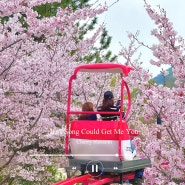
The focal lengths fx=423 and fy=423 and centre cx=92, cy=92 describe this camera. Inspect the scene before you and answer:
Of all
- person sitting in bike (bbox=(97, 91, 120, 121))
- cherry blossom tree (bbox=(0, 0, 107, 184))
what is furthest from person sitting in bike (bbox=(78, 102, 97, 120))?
cherry blossom tree (bbox=(0, 0, 107, 184))

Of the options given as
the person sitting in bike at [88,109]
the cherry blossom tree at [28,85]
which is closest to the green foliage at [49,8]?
the cherry blossom tree at [28,85]

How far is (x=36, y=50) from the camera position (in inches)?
327

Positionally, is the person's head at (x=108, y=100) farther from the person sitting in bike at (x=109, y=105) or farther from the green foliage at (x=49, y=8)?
the green foliage at (x=49, y=8)

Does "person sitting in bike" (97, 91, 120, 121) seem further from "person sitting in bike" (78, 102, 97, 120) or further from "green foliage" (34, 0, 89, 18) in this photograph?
"green foliage" (34, 0, 89, 18)

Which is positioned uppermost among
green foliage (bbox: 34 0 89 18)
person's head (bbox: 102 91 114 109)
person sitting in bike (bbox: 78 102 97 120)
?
green foliage (bbox: 34 0 89 18)

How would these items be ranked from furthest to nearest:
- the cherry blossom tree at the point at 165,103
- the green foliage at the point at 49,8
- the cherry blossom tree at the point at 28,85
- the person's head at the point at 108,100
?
the green foliage at the point at 49,8 < the cherry blossom tree at the point at 28,85 < the person's head at the point at 108,100 < the cherry blossom tree at the point at 165,103

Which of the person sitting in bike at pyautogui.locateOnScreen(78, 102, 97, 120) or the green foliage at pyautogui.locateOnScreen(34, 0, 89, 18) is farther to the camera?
the green foliage at pyautogui.locateOnScreen(34, 0, 89, 18)

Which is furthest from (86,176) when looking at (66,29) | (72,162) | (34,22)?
(66,29)

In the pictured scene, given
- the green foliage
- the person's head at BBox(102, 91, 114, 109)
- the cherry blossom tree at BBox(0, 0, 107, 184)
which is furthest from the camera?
the green foliage

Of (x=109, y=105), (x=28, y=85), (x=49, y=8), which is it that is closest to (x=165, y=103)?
(x=109, y=105)

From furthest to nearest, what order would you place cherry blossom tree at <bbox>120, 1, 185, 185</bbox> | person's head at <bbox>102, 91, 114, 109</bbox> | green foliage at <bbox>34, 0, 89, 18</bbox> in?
green foliage at <bbox>34, 0, 89, 18</bbox> → person's head at <bbox>102, 91, 114, 109</bbox> → cherry blossom tree at <bbox>120, 1, 185, 185</bbox>

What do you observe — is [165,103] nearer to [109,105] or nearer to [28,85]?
[109,105]

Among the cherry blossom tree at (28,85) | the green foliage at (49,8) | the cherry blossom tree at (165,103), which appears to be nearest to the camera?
the cherry blossom tree at (165,103)

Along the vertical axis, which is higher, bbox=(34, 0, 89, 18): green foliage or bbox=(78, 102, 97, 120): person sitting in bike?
bbox=(34, 0, 89, 18): green foliage
